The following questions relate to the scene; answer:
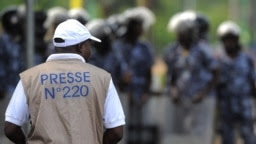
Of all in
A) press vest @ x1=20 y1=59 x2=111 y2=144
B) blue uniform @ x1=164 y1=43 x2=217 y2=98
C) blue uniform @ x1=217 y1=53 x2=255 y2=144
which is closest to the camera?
press vest @ x1=20 y1=59 x2=111 y2=144

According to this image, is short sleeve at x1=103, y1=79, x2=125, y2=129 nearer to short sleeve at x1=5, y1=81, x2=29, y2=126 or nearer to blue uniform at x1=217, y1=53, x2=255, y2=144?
short sleeve at x1=5, y1=81, x2=29, y2=126

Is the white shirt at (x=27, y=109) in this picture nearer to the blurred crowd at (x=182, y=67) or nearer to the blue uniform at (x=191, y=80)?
the blurred crowd at (x=182, y=67)

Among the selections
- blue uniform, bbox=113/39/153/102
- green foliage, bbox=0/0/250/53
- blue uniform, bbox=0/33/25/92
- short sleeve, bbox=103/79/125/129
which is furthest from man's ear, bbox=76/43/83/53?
green foliage, bbox=0/0/250/53

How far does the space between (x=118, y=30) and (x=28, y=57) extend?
18.9 ft

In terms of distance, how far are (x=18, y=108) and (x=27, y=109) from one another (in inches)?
2.6

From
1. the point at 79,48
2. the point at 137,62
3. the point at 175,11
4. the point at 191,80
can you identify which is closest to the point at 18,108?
the point at 79,48

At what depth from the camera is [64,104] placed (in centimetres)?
767

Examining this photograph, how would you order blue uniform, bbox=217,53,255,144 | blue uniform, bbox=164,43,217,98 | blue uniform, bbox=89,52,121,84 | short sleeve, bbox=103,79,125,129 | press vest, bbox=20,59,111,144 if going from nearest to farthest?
press vest, bbox=20,59,111,144 → short sleeve, bbox=103,79,125,129 → blue uniform, bbox=89,52,121,84 → blue uniform, bbox=164,43,217,98 → blue uniform, bbox=217,53,255,144

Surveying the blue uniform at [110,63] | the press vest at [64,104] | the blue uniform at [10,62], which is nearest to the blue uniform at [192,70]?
the blue uniform at [110,63]

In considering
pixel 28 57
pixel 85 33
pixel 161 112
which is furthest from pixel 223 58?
pixel 85 33

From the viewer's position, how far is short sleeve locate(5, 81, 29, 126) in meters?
7.70

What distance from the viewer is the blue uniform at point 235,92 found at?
15125 mm

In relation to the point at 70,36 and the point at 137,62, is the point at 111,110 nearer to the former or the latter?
the point at 70,36

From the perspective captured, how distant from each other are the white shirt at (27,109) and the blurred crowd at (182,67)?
623 centimetres
